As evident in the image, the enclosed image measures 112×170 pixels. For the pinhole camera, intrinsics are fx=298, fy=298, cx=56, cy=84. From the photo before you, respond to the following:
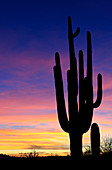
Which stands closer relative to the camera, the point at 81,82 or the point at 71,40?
the point at 81,82

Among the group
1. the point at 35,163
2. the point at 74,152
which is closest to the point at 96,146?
the point at 74,152

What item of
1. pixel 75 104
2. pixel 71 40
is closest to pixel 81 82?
pixel 75 104

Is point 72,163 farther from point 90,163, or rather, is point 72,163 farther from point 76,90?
point 76,90

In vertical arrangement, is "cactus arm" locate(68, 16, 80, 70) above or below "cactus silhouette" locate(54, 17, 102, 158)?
above

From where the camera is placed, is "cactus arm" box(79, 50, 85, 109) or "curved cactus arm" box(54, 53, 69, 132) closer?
"curved cactus arm" box(54, 53, 69, 132)

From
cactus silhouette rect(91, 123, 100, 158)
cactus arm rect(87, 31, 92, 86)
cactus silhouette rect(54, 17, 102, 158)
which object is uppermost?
cactus arm rect(87, 31, 92, 86)

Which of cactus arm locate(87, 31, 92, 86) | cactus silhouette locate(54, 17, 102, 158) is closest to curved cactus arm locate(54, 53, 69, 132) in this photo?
cactus silhouette locate(54, 17, 102, 158)

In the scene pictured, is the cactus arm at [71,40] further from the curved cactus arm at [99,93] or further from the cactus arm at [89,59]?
the curved cactus arm at [99,93]

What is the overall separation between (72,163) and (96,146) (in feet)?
4.27

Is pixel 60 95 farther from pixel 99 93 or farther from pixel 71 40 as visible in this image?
pixel 71 40

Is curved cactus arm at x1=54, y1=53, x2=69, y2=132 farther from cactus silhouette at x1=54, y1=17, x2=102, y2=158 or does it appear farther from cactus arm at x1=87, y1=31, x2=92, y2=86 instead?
cactus arm at x1=87, y1=31, x2=92, y2=86

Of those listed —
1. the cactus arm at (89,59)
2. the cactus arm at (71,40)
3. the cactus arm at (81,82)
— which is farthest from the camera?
the cactus arm at (71,40)

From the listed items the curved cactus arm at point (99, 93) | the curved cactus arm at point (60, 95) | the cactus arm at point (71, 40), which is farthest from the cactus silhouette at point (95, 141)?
the cactus arm at point (71, 40)

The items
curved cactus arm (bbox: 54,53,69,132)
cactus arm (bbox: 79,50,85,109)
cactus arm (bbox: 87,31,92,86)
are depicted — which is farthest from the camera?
cactus arm (bbox: 87,31,92,86)
